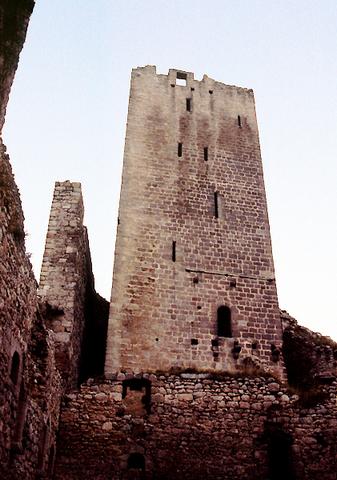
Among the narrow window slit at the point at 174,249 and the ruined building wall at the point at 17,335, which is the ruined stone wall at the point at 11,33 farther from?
the narrow window slit at the point at 174,249

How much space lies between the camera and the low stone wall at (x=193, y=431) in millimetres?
12359

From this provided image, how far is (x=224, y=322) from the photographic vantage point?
16.0 m

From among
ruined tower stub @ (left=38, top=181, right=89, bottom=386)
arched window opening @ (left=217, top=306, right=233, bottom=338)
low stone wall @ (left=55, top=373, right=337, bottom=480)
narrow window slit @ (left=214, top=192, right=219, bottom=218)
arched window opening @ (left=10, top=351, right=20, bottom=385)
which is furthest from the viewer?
narrow window slit @ (left=214, top=192, right=219, bottom=218)

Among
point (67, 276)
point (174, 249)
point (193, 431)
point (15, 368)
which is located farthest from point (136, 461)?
point (174, 249)

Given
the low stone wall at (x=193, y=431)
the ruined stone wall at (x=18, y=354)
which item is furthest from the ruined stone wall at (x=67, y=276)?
the ruined stone wall at (x=18, y=354)

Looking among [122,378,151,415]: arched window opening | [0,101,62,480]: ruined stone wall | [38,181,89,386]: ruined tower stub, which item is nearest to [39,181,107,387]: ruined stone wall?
[38,181,89,386]: ruined tower stub

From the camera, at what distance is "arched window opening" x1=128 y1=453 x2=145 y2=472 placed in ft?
40.8

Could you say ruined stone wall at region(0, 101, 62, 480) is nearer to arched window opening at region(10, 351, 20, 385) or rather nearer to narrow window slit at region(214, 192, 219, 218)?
arched window opening at region(10, 351, 20, 385)

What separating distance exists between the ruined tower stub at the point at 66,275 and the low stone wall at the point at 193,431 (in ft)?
3.84

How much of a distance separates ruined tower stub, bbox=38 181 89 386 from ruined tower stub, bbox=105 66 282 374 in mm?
1128

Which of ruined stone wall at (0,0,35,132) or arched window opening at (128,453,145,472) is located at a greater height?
ruined stone wall at (0,0,35,132)

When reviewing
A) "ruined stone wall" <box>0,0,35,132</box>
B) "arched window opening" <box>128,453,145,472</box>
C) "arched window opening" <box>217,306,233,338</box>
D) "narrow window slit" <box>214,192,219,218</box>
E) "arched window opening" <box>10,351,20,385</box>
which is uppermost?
"narrow window slit" <box>214,192,219,218</box>

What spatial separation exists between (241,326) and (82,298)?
15.2 ft

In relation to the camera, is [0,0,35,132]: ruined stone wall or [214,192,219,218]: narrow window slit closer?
[0,0,35,132]: ruined stone wall
